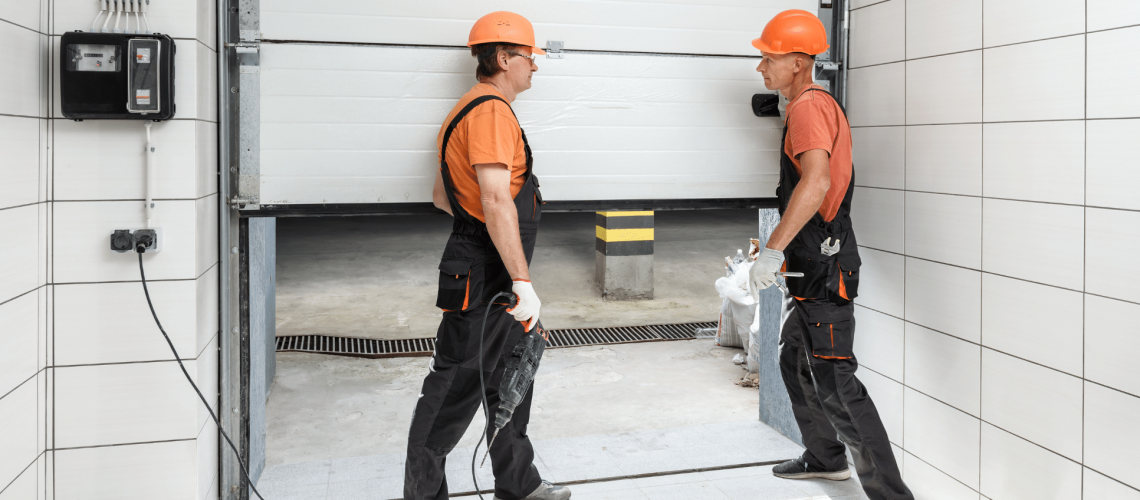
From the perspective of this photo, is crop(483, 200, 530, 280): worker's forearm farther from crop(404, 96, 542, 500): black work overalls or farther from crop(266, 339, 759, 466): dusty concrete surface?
crop(266, 339, 759, 466): dusty concrete surface

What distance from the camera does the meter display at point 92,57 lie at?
2029 mm

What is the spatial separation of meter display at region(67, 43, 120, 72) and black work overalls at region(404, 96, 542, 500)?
93 centimetres

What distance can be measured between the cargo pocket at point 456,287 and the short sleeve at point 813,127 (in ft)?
3.84

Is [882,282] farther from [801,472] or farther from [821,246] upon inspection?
[801,472]

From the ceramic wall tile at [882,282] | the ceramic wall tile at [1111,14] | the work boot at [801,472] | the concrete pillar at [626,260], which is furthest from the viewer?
the concrete pillar at [626,260]

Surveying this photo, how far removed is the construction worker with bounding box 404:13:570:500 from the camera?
226cm

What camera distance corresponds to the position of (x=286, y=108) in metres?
2.57

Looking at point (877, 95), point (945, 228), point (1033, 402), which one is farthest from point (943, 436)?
point (877, 95)

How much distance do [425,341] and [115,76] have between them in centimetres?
383

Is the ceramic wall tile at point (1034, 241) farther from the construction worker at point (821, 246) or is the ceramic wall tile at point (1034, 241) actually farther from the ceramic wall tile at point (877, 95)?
the ceramic wall tile at point (877, 95)

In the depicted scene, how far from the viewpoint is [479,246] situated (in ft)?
7.89

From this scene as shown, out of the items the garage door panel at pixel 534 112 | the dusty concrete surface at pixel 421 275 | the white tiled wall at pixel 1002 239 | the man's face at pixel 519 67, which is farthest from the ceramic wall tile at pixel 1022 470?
the dusty concrete surface at pixel 421 275

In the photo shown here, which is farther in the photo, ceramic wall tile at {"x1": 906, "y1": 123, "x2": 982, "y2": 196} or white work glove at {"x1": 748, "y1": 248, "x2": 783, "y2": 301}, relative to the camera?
white work glove at {"x1": 748, "y1": 248, "x2": 783, "y2": 301}

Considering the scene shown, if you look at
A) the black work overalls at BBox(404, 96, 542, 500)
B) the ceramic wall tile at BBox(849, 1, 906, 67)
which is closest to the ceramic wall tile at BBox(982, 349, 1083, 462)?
the ceramic wall tile at BBox(849, 1, 906, 67)
